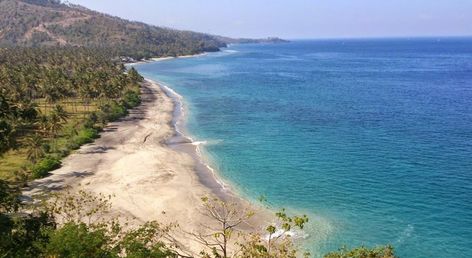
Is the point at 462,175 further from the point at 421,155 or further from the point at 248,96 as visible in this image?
the point at 248,96

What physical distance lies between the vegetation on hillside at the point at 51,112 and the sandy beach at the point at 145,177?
11.1 feet

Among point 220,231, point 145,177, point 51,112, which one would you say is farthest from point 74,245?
point 51,112

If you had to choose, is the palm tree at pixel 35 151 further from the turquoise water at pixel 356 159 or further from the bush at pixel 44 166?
the turquoise water at pixel 356 159

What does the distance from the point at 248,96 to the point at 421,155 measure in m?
75.2

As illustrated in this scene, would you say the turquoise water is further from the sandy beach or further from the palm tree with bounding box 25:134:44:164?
the palm tree with bounding box 25:134:44:164

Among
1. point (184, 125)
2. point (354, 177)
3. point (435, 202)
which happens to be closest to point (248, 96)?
point (184, 125)

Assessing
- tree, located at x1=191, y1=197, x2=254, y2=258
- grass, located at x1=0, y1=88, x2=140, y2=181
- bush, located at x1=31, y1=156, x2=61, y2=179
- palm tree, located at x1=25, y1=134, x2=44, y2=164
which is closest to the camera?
tree, located at x1=191, y1=197, x2=254, y2=258

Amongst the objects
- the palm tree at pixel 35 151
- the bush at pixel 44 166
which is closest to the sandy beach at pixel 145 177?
the bush at pixel 44 166

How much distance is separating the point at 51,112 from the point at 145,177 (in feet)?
114

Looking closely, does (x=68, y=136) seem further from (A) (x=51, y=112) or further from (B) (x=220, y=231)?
(B) (x=220, y=231)

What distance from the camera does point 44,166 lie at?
66750mm

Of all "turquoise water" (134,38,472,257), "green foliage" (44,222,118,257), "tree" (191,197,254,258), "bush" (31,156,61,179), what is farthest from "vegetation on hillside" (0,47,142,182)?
"tree" (191,197,254,258)

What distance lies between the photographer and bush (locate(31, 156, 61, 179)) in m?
65.0

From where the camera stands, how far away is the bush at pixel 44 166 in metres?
65.0
